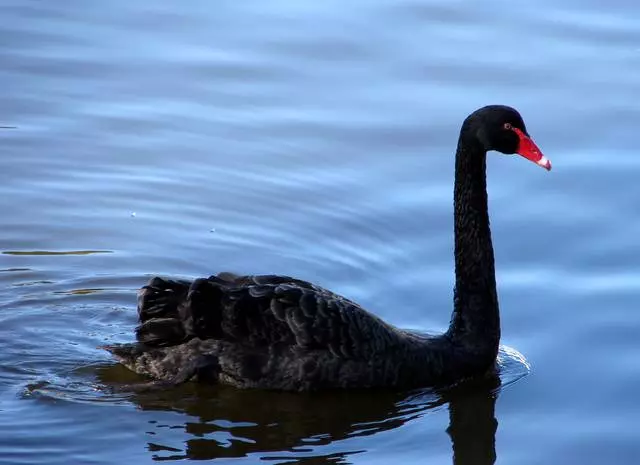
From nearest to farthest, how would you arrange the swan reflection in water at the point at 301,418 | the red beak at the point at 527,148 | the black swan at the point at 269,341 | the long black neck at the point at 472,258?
the swan reflection in water at the point at 301,418 → the black swan at the point at 269,341 → the long black neck at the point at 472,258 → the red beak at the point at 527,148

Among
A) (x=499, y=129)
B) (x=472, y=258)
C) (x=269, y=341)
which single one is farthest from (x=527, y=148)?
(x=269, y=341)

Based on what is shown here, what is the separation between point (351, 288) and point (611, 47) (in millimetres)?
Answer: 4279

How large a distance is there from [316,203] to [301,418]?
8.34 ft

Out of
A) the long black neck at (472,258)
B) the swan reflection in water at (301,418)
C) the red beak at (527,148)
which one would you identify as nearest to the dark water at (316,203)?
the swan reflection in water at (301,418)

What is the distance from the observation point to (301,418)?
7285mm

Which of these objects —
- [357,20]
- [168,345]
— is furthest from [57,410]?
[357,20]

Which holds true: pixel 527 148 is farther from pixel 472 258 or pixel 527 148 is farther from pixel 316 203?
pixel 316 203

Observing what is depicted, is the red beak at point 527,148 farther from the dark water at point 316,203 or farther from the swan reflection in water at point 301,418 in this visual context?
the swan reflection in water at point 301,418

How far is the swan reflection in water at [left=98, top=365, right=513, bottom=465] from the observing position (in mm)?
6906

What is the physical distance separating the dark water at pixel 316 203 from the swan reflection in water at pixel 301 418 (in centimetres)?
1

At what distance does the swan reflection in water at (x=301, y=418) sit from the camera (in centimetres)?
691

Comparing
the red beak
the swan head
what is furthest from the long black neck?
the red beak

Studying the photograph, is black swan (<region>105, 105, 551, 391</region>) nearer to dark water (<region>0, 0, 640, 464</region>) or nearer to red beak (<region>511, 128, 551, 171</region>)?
dark water (<region>0, 0, 640, 464</region>)

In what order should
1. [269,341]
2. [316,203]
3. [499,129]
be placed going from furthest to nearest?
1. [316,203]
2. [499,129]
3. [269,341]
